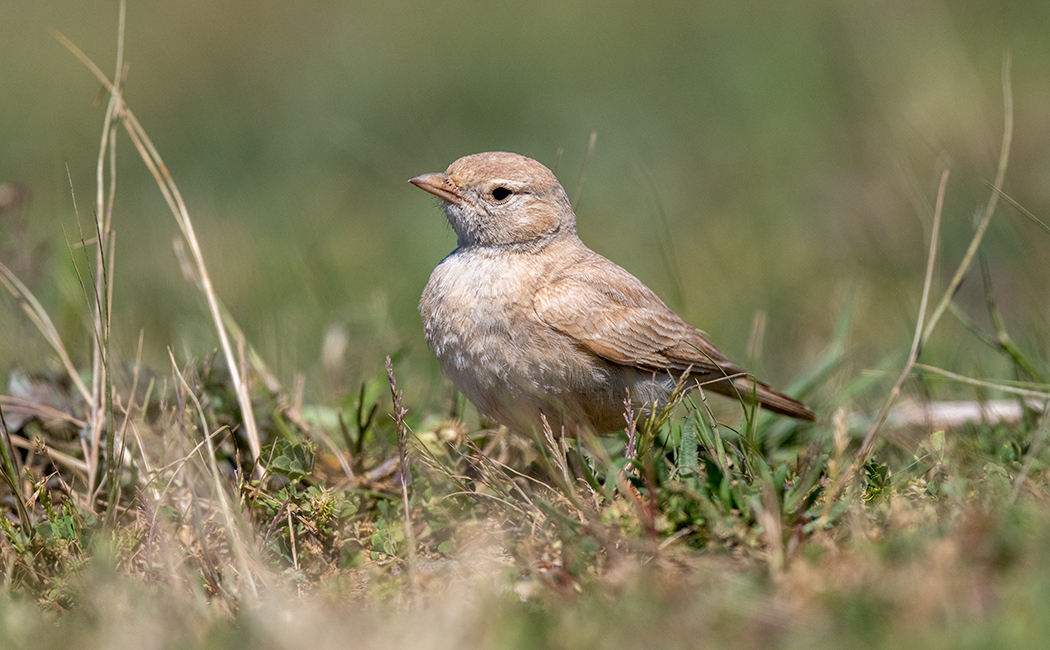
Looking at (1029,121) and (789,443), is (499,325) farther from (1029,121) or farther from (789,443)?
(1029,121)

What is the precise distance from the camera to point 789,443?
4.89m

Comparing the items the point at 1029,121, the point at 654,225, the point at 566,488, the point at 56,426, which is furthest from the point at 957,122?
the point at 56,426

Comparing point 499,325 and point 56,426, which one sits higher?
point 499,325

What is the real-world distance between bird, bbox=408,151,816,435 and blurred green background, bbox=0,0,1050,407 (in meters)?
0.79

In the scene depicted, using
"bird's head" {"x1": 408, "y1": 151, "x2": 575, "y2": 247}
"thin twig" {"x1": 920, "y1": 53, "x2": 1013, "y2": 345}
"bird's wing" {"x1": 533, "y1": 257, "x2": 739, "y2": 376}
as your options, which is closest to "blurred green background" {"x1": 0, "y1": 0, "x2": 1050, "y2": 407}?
"bird's wing" {"x1": 533, "y1": 257, "x2": 739, "y2": 376}

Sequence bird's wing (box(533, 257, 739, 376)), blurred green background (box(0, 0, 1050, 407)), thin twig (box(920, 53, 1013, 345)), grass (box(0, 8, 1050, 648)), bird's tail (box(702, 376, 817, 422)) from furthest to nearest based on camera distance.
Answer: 1. blurred green background (box(0, 0, 1050, 407))
2. bird's tail (box(702, 376, 817, 422))
3. bird's wing (box(533, 257, 739, 376))
4. thin twig (box(920, 53, 1013, 345))
5. grass (box(0, 8, 1050, 648))

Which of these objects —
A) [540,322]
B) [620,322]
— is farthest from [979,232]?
[540,322]

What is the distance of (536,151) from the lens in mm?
9656

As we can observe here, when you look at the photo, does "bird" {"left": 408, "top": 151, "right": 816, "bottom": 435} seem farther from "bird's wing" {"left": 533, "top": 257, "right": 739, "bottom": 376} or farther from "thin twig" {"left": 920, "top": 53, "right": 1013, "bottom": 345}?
"thin twig" {"left": 920, "top": 53, "right": 1013, "bottom": 345}

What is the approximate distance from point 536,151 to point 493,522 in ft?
20.5

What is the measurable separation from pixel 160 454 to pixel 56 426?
1.79ft

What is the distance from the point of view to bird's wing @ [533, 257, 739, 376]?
426cm

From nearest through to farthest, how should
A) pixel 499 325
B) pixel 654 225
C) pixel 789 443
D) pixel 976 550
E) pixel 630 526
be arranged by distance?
pixel 976 550 < pixel 630 526 < pixel 499 325 < pixel 789 443 < pixel 654 225

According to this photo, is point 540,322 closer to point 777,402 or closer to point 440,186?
point 440,186
